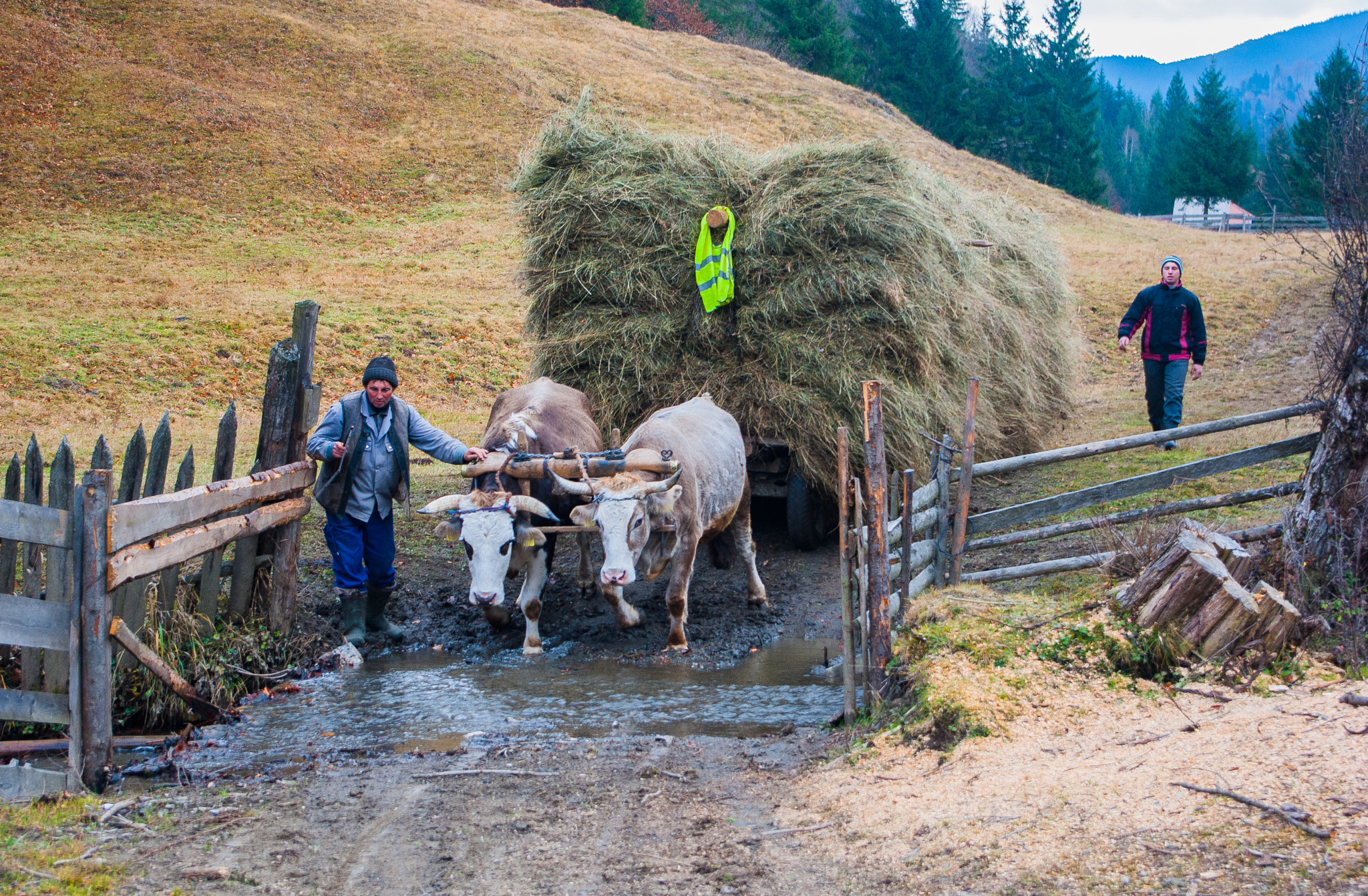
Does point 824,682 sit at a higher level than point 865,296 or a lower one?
lower

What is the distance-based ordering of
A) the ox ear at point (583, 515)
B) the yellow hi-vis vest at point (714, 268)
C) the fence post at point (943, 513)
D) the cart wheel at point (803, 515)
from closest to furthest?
the fence post at point (943, 513) < the ox ear at point (583, 515) < the yellow hi-vis vest at point (714, 268) < the cart wheel at point (803, 515)

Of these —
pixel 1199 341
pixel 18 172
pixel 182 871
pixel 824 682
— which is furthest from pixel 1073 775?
pixel 18 172

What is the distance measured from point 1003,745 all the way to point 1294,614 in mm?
1595

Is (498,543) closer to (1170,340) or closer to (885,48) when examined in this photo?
(1170,340)

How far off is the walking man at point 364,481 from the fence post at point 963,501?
3.42 metres

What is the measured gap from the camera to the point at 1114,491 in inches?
264

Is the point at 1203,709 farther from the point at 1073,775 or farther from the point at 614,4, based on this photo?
the point at 614,4

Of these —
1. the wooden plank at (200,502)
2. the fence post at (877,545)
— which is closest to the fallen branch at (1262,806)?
the fence post at (877,545)

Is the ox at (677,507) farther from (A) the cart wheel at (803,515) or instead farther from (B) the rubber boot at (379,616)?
(B) the rubber boot at (379,616)

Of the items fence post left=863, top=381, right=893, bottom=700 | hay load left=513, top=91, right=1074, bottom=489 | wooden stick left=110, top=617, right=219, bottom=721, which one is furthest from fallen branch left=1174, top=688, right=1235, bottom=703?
wooden stick left=110, top=617, right=219, bottom=721

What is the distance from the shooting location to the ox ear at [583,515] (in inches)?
285

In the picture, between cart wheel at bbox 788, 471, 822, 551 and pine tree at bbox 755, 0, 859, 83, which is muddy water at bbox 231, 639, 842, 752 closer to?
cart wheel at bbox 788, 471, 822, 551

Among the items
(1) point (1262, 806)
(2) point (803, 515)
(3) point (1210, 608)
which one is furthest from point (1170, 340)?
(1) point (1262, 806)

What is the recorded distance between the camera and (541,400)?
8469 mm
